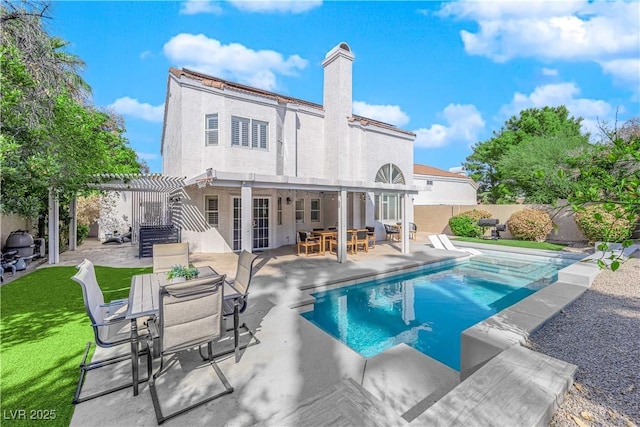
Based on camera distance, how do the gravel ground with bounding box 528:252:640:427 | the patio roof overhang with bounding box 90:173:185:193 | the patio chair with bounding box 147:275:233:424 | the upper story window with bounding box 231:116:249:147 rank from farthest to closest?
1. the upper story window with bounding box 231:116:249:147
2. the patio roof overhang with bounding box 90:173:185:193
3. the patio chair with bounding box 147:275:233:424
4. the gravel ground with bounding box 528:252:640:427

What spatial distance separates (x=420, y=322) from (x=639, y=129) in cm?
1881

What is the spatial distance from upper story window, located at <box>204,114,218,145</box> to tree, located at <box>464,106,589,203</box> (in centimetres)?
2384

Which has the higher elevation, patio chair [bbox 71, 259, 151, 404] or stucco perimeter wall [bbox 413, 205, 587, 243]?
stucco perimeter wall [bbox 413, 205, 587, 243]

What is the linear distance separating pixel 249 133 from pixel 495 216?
55.8ft

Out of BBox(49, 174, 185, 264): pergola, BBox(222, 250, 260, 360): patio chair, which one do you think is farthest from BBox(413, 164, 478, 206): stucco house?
BBox(222, 250, 260, 360): patio chair

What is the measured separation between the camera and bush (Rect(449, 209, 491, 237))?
18828 mm

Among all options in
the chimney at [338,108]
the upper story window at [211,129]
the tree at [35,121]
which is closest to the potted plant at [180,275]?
the tree at [35,121]

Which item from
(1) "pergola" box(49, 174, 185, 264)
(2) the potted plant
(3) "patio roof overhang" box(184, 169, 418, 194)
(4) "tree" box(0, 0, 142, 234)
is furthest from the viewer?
(1) "pergola" box(49, 174, 185, 264)

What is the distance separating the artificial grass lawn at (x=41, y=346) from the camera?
3207mm

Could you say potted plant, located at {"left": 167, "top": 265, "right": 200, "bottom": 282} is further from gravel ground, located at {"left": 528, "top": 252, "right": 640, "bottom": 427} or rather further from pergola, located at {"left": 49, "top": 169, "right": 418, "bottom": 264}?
gravel ground, located at {"left": 528, "top": 252, "right": 640, "bottom": 427}

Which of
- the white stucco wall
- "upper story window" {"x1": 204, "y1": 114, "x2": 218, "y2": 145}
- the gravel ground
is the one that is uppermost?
"upper story window" {"x1": 204, "y1": 114, "x2": 218, "y2": 145}

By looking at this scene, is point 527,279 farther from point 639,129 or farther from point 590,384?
point 639,129

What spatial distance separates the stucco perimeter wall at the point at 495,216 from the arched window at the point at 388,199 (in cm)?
505

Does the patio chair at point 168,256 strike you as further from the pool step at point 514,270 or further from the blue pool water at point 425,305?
the pool step at point 514,270
